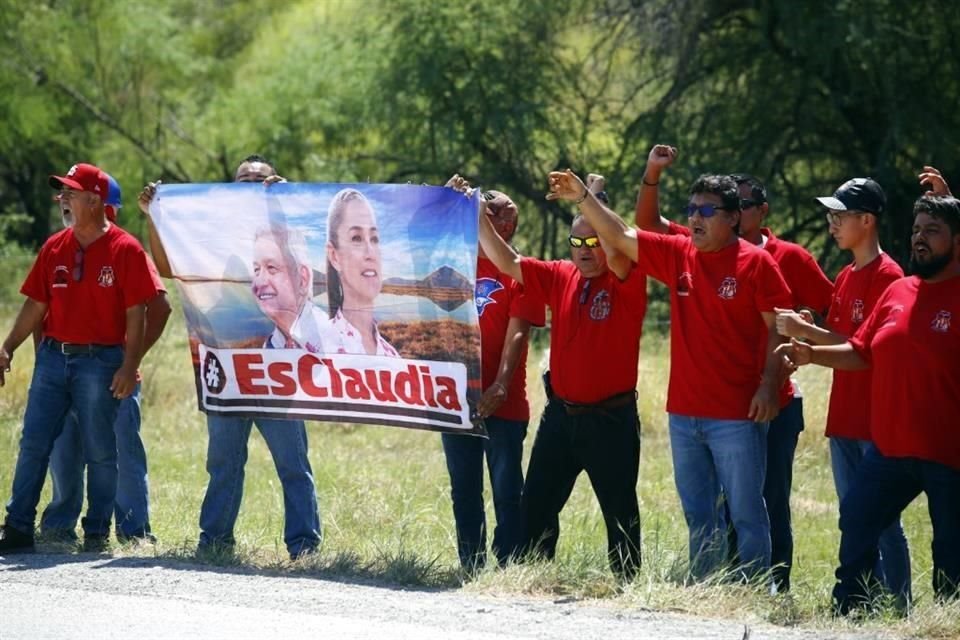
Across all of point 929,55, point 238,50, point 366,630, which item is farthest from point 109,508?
point 238,50

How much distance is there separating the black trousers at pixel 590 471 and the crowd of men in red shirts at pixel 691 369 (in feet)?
0.03

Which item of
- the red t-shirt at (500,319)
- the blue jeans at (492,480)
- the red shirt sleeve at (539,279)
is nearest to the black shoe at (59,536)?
the blue jeans at (492,480)

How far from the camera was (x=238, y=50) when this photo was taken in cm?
3925

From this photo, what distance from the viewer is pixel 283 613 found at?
6.74 meters

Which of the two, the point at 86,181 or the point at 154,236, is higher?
the point at 86,181

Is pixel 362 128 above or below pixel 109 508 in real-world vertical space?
above

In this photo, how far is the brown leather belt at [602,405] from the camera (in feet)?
25.4

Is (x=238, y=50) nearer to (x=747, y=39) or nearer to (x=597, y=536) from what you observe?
(x=747, y=39)

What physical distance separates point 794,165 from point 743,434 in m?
15.0

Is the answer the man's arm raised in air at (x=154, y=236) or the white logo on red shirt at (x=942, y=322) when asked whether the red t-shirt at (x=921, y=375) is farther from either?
the man's arm raised in air at (x=154, y=236)

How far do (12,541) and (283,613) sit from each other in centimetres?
234

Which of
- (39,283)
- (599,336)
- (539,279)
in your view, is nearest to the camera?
(599,336)

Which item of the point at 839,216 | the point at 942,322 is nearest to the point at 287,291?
the point at 839,216

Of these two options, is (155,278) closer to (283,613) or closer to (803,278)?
(283,613)
